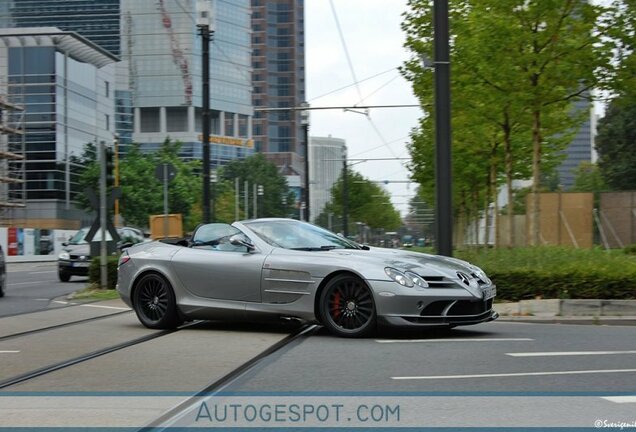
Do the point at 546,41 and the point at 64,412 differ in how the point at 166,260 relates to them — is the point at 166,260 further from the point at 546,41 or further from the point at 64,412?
the point at 546,41

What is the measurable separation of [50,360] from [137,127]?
108 metres

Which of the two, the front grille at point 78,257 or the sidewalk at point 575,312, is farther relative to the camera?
the front grille at point 78,257

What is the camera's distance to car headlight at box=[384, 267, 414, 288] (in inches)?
336

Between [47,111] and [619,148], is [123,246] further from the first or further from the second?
[619,148]

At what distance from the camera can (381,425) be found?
4.88 m

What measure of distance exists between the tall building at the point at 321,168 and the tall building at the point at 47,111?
2305 inches

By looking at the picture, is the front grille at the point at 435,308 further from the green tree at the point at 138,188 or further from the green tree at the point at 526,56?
the green tree at the point at 138,188

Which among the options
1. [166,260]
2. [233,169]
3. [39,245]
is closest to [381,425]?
[166,260]

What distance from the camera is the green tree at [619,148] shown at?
230ft

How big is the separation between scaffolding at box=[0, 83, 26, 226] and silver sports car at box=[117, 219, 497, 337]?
5608 cm

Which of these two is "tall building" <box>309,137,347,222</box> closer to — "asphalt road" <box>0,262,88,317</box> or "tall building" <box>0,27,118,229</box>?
"tall building" <box>0,27,118,229</box>

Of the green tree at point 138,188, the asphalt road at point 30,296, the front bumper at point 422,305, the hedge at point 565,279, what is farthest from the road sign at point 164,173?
the green tree at point 138,188

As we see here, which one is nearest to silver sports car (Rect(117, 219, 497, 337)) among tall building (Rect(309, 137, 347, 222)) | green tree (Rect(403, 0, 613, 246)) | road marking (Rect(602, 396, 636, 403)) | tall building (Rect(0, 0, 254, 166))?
road marking (Rect(602, 396, 636, 403))

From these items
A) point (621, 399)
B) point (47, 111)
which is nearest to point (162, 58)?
point (47, 111)
